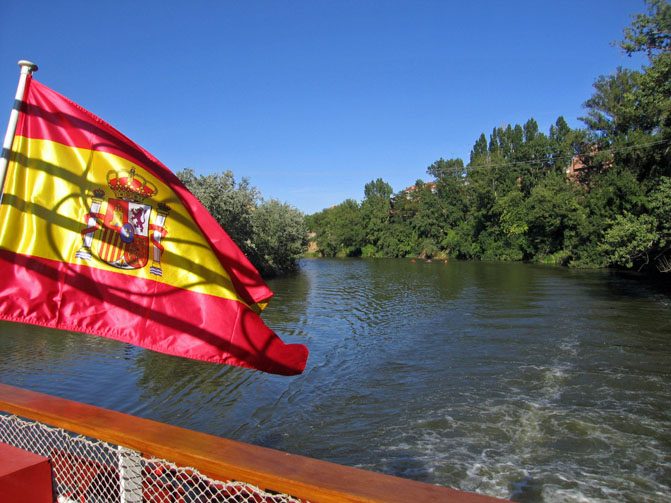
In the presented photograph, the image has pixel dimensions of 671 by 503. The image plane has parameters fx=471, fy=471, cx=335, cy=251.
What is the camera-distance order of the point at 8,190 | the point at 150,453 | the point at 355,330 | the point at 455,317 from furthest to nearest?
1. the point at 455,317
2. the point at 355,330
3. the point at 8,190
4. the point at 150,453

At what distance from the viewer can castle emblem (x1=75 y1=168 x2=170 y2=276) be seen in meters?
3.26

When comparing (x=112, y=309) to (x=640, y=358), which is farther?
(x=640, y=358)

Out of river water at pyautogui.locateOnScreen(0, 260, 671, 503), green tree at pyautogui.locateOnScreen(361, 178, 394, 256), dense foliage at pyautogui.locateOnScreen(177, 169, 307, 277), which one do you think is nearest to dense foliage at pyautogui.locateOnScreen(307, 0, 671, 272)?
green tree at pyautogui.locateOnScreen(361, 178, 394, 256)

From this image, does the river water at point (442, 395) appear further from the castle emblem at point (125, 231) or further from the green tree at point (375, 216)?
the green tree at point (375, 216)

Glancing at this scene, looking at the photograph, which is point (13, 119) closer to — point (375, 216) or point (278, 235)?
point (278, 235)

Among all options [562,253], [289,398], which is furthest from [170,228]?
[562,253]

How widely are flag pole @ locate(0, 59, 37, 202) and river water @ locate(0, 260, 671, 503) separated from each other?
607cm

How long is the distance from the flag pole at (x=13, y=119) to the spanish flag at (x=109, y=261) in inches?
6.5

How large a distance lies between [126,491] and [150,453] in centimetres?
37

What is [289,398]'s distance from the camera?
991cm

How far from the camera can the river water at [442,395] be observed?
722 centimetres

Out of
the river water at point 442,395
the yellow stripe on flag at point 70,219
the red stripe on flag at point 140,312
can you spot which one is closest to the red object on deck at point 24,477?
the red stripe on flag at point 140,312

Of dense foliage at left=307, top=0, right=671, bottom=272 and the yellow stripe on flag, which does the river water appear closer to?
the yellow stripe on flag

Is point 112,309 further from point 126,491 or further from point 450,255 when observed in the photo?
point 450,255
